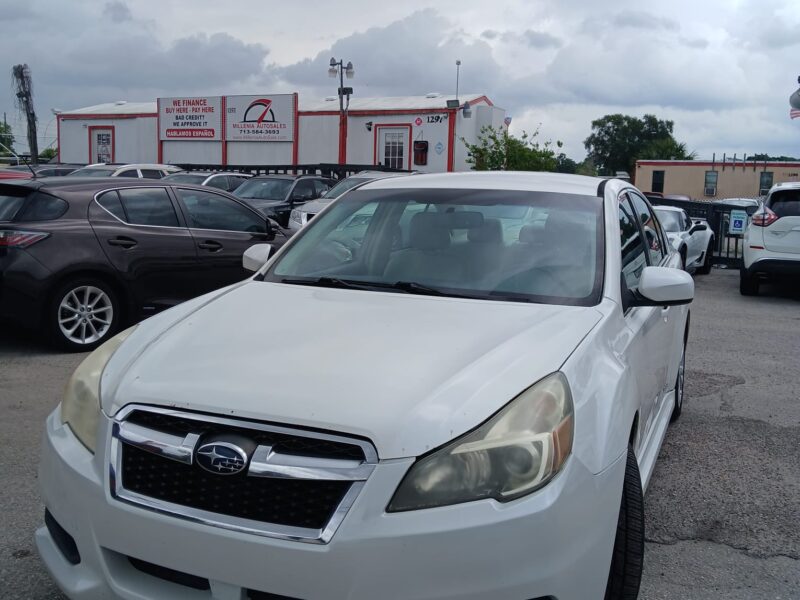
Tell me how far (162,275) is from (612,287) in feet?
17.8

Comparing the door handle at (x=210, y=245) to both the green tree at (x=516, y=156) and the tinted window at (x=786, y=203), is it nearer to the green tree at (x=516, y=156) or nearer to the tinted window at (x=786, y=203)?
the tinted window at (x=786, y=203)

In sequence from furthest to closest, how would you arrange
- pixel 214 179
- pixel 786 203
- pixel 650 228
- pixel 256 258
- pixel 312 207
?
pixel 214 179
pixel 312 207
pixel 786 203
pixel 650 228
pixel 256 258

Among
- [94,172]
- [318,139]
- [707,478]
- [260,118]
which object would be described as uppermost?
[260,118]

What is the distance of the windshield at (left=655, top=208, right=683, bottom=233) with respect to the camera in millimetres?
14195

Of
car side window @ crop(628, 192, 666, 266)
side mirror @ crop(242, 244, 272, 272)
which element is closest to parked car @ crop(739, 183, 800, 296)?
car side window @ crop(628, 192, 666, 266)

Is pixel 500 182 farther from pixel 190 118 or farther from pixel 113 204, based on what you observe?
pixel 190 118

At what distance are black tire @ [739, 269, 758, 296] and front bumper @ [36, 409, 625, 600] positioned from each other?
11318 mm

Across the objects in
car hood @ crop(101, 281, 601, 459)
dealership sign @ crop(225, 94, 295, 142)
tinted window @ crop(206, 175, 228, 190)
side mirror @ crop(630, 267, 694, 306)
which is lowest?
car hood @ crop(101, 281, 601, 459)

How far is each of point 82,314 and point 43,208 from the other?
97cm

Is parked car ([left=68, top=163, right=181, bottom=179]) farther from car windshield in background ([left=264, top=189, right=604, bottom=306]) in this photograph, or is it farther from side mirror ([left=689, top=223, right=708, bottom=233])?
car windshield in background ([left=264, top=189, right=604, bottom=306])

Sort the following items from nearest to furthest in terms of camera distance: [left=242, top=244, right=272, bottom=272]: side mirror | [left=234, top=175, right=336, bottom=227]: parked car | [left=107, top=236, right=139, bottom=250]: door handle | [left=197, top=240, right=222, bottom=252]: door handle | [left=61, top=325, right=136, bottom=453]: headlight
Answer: [left=61, top=325, right=136, bottom=453]: headlight
[left=242, top=244, right=272, bottom=272]: side mirror
[left=107, top=236, right=139, bottom=250]: door handle
[left=197, top=240, right=222, bottom=252]: door handle
[left=234, top=175, right=336, bottom=227]: parked car

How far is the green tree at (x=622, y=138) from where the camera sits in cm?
9744

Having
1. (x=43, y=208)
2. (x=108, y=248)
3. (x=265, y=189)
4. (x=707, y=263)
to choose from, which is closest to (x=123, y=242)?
(x=108, y=248)

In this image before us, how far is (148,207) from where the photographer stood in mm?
7969
